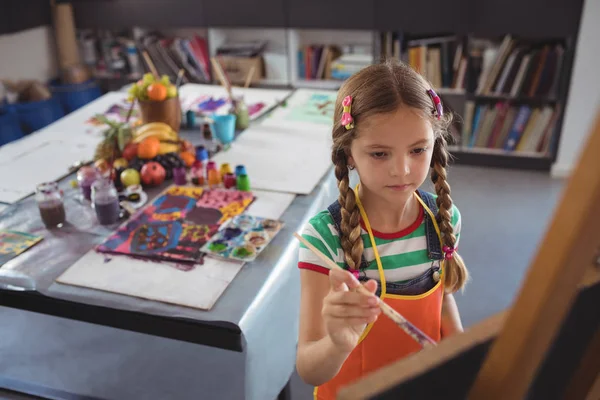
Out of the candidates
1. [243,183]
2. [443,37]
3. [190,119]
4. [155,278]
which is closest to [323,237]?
[155,278]

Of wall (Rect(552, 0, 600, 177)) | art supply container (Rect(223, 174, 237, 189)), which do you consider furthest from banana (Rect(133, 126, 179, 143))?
wall (Rect(552, 0, 600, 177))

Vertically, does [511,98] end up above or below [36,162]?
below

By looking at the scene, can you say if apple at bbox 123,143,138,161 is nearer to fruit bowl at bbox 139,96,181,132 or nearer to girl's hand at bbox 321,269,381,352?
fruit bowl at bbox 139,96,181,132

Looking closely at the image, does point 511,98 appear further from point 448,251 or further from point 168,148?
point 448,251

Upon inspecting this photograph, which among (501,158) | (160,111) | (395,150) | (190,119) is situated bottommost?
(501,158)

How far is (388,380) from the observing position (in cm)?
42

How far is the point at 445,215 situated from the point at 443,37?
2.94 m

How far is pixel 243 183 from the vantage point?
193cm

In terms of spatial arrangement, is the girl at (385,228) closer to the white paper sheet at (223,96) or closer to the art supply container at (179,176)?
the art supply container at (179,176)

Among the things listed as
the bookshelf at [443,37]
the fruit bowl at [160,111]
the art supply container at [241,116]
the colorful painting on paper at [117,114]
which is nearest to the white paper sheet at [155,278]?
the fruit bowl at [160,111]

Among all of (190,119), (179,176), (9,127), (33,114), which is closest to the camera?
(179,176)

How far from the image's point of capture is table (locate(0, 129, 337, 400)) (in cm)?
134

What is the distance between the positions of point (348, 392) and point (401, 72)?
788 mm

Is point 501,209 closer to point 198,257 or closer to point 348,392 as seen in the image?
point 198,257
